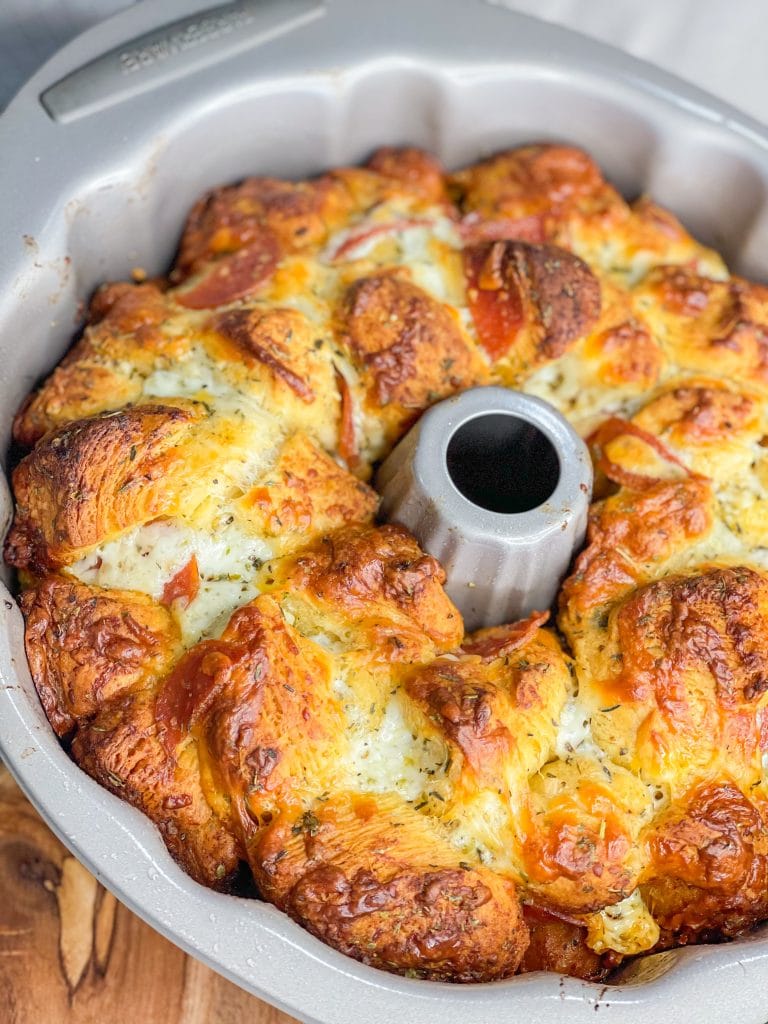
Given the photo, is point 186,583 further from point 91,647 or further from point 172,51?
point 172,51

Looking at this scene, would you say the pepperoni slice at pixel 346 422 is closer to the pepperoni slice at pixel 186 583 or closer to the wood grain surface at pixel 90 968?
the pepperoni slice at pixel 186 583

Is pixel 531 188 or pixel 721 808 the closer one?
pixel 721 808

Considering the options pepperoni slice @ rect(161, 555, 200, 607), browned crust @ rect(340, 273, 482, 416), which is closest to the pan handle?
browned crust @ rect(340, 273, 482, 416)

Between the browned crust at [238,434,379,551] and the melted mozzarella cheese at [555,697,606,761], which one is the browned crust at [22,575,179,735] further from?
the melted mozzarella cheese at [555,697,606,761]

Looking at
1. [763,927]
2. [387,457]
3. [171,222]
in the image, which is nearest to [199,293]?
[171,222]

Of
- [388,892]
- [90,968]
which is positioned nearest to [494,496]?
[388,892]

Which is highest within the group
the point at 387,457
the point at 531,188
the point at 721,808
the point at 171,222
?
the point at 171,222

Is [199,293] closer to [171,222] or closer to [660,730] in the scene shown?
[171,222]
